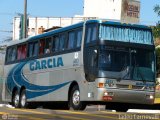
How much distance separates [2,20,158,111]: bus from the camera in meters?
20.5

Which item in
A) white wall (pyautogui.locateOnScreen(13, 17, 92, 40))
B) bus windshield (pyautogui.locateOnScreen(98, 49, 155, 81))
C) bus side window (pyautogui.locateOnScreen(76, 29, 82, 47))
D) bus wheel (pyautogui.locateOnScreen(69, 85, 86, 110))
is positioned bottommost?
bus wheel (pyautogui.locateOnScreen(69, 85, 86, 110))

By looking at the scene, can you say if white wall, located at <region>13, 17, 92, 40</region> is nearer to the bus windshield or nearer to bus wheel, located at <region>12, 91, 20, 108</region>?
bus wheel, located at <region>12, 91, 20, 108</region>

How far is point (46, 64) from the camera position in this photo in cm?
2475

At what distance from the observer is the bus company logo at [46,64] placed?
23.5 meters

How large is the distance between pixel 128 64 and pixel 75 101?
9.03ft

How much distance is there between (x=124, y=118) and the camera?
52.1 ft

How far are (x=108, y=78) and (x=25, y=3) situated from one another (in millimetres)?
21346

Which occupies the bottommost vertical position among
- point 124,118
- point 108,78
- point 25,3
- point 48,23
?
point 124,118

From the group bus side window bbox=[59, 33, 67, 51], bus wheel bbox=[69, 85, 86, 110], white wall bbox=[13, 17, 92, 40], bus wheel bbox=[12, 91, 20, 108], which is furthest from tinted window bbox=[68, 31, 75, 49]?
white wall bbox=[13, 17, 92, 40]

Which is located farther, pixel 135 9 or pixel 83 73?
pixel 135 9

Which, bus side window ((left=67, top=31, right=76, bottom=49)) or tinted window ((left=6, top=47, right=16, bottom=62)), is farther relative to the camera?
tinted window ((left=6, top=47, right=16, bottom=62))

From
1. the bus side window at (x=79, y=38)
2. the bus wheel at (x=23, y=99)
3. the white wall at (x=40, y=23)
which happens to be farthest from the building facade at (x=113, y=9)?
the bus side window at (x=79, y=38)

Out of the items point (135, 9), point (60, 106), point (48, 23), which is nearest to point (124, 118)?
point (60, 106)

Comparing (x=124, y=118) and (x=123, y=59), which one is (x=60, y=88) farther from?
(x=124, y=118)
